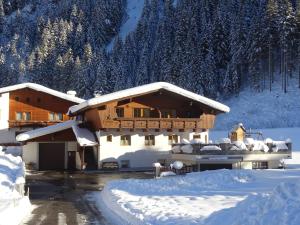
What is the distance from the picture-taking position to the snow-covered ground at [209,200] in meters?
10.4

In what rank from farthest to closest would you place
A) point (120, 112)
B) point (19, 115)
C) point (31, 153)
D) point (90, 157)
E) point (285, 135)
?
point (285, 135), point (19, 115), point (90, 157), point (31, 153), point (120, 112)

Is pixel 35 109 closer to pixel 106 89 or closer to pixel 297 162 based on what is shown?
pixel 297 162

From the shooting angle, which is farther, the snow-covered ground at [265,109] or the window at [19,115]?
the snow-covered ground at [265,109]

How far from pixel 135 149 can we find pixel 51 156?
8.61 metres

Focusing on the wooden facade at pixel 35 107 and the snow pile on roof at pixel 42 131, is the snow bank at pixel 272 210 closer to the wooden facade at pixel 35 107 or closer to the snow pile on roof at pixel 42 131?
the snow pile on roof at pixel 42 131

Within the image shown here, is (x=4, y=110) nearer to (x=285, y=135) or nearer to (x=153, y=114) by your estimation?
(x=153, y=114)

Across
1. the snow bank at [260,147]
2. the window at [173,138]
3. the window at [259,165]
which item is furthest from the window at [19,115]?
the snow bank at [260,147]

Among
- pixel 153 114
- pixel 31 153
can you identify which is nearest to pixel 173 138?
pixel 153 114

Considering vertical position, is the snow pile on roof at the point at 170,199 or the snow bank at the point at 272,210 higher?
the snow bank at the point at 272,210

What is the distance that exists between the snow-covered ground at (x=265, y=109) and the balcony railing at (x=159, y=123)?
2584cm

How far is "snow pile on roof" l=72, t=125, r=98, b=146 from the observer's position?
39781 mm

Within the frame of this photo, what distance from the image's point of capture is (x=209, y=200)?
1792cm

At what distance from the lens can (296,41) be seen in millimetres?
78750

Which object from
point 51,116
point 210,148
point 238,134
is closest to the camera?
point 210,148
